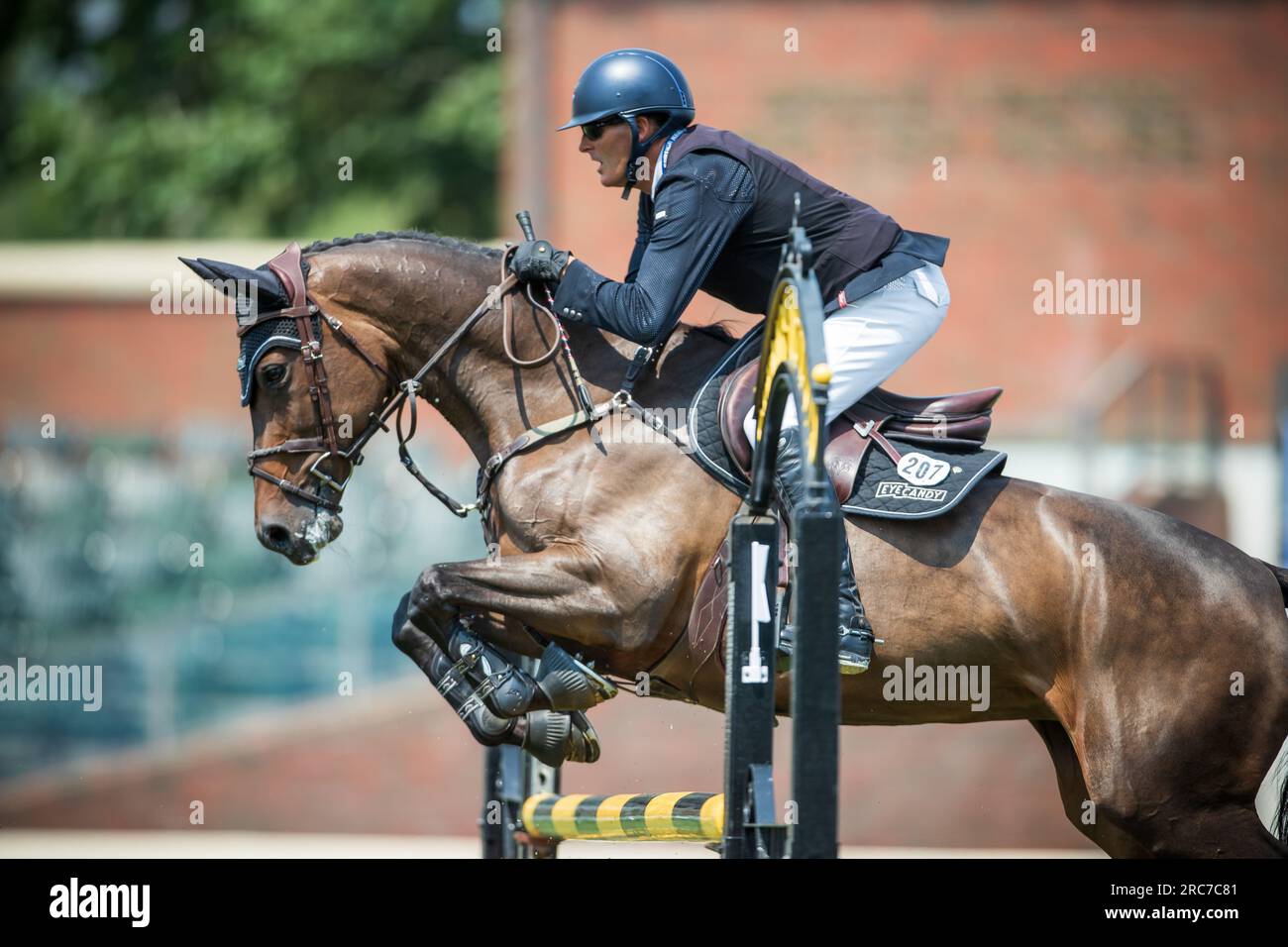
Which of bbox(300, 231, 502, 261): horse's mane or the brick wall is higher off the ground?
the brick wall

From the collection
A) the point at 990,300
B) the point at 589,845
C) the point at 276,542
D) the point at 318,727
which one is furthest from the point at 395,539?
the point at 276,542

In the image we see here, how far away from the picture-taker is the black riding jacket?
15.4 ft

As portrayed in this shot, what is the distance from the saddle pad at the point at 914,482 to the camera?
4746 millimetres

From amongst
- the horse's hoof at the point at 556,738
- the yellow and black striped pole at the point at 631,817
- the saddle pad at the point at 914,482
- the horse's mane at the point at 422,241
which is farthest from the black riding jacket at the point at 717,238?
the yellow and black striped pole at the point at 631,817

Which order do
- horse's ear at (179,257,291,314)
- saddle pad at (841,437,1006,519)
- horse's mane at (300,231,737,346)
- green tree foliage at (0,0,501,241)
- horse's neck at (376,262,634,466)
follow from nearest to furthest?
saddle pad at (841,437,1006,519) → horse's ear at (179,257,291,314) → horse's neck at (376,262,634,466) → horse's mane at (300,231,737,346) → green tree foliage at (0,0,501,241)

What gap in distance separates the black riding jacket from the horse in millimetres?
325

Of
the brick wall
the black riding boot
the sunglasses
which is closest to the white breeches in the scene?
the black riding boot

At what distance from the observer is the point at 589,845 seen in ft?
35.6

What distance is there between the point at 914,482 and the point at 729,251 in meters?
0.97

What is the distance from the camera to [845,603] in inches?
185

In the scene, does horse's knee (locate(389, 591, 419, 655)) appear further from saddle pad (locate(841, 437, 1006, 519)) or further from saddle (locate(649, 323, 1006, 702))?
saddle pad (locate(841, 437, 1006, 519))

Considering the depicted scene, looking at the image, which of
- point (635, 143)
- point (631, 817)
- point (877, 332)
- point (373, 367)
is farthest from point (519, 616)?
point (635, 143)

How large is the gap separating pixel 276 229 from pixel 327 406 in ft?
57.2

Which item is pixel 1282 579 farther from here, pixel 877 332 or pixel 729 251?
pixel 729 251
